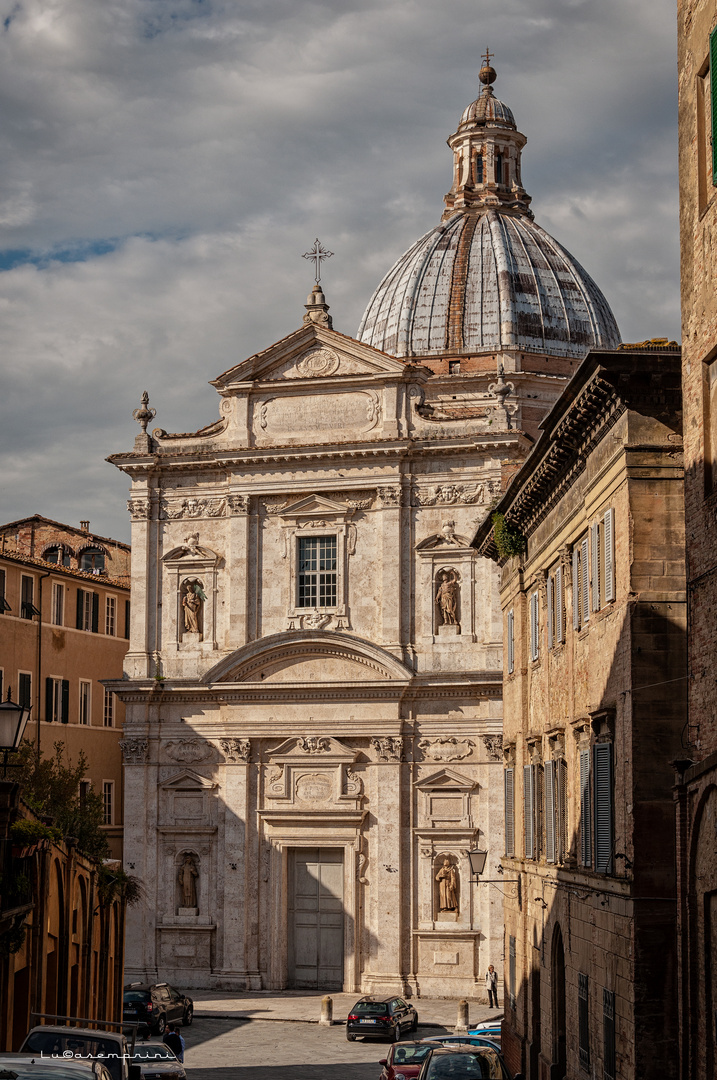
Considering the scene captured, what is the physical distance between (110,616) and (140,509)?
820 centimetres

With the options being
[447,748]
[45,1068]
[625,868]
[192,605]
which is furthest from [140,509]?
[45,1068]

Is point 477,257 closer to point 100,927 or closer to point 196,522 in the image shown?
point 196,522

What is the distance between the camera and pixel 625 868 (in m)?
18.1

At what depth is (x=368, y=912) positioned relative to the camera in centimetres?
4300

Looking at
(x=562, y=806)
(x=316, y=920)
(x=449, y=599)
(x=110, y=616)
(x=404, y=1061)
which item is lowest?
(x=404, y=1061)

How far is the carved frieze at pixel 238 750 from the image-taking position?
146 feet

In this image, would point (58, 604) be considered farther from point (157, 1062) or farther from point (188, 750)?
point (157, 1062)

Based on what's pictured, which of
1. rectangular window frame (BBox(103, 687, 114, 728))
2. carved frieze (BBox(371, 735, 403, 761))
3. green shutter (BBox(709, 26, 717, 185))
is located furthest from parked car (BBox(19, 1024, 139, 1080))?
rectangular window frame (BBox(103, 687, 114, 728))

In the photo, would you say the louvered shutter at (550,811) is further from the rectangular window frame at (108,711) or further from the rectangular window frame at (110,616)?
the rectangular window frame at (110,616)

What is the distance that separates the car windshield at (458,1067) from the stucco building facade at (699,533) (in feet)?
20.8

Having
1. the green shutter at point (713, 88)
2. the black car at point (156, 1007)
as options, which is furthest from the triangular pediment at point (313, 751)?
the green shutter at point (713, 88)

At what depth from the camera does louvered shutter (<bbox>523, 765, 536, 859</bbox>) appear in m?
26.7

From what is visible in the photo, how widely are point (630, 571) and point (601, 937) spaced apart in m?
4.86

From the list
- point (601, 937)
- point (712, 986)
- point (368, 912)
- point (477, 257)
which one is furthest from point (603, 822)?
point (477, 257)
